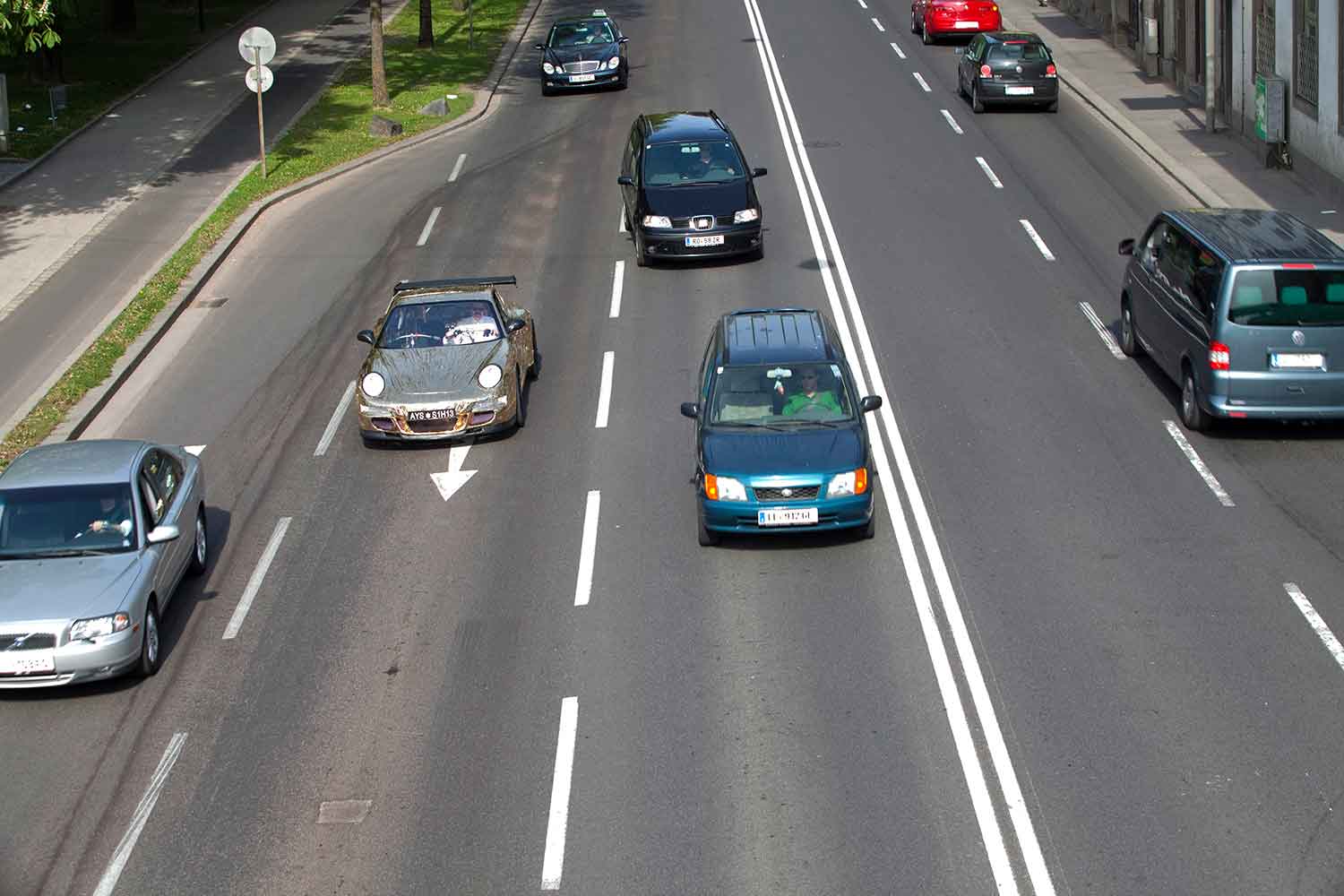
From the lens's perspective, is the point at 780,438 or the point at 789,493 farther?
the point at 780,438

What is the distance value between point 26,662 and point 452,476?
560 centimetres

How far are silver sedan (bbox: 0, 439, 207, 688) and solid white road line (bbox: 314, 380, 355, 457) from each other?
114 inches

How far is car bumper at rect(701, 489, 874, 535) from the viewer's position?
1409cm

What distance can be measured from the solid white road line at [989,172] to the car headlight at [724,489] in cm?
1511

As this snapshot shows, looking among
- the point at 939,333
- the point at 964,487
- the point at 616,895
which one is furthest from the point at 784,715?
the point at 939,333

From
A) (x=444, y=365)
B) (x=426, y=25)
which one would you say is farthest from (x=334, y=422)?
(x=426, y=25)

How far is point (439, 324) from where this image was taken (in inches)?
742

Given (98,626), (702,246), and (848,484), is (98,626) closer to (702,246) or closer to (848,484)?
(848,484)

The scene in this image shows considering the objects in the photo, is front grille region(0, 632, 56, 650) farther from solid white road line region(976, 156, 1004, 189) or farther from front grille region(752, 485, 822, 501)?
solid white road line region(976, 156, 1004, 189)

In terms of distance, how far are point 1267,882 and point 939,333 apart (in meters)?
12.0

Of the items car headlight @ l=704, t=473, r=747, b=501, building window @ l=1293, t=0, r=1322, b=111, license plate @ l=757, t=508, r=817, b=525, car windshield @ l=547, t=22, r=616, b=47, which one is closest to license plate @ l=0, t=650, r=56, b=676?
car headlight @ l=704, t=473, r=747, b=501

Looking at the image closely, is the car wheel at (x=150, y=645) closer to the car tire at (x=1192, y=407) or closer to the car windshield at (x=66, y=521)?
the car windshield at (x=66, y=521)

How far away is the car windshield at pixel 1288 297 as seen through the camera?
16.5 m

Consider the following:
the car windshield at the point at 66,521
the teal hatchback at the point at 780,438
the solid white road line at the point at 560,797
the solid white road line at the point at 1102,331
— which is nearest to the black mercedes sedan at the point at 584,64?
the solid white road line at the point at 1102,331
